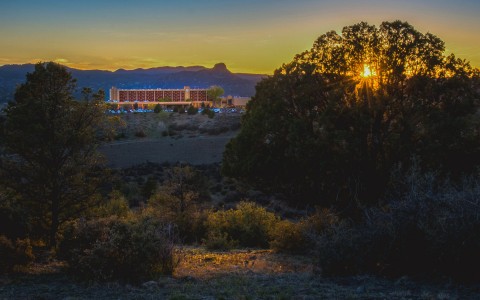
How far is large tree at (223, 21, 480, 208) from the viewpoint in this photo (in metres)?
15.7

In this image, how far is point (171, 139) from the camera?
77.3m

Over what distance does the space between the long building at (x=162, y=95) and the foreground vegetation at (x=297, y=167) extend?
15444cm

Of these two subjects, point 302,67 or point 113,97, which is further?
point 113,97

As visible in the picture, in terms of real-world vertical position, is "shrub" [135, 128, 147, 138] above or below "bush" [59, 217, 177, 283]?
below

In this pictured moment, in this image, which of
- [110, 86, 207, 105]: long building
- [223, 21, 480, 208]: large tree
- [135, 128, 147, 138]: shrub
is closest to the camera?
[223, 21, 480, 208]: large tree

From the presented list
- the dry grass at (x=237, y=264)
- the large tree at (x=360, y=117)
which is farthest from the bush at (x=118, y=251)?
the large tree at (x=360, y=117)

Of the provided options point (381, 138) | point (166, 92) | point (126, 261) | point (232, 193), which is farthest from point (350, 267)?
point (166, 92)

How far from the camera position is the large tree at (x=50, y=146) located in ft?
50.3

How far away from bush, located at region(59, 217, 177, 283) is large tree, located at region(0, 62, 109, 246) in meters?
3.59

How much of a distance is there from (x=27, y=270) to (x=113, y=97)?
177128 millimetres

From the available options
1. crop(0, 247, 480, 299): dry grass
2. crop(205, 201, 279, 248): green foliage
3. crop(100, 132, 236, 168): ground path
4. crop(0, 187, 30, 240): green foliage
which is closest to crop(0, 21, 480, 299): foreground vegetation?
crop(0, 187, 30, 240): green foliage

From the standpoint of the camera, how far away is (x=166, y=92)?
18662cm

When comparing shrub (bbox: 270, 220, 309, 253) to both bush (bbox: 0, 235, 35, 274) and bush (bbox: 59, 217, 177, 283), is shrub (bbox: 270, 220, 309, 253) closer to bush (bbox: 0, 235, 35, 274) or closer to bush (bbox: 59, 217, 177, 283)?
bush (bbox: 59, 217, 177, 283)

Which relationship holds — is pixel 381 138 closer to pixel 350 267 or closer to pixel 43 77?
pixel 350 267
